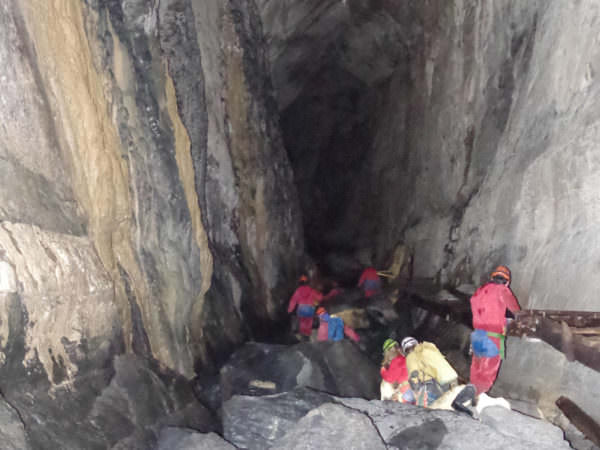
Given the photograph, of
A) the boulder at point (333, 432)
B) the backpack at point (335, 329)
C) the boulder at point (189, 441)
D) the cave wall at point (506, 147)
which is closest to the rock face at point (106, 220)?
the boulder at point (189, 441)

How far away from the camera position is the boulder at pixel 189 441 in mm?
4246

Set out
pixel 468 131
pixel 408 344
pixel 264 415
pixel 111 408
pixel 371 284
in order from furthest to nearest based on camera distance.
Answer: pixel 371 284 → pixel 468 131 → pixel 408 344 → pixel 264 415 → pixel 111 408

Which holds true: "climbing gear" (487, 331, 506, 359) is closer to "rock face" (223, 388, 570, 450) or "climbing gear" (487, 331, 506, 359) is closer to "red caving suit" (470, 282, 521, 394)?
"red caving suit" (470, 282, 521, 394)

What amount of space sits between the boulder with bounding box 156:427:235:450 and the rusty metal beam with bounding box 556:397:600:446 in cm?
352

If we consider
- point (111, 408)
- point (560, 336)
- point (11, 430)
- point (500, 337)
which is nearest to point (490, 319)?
point (500, 337)

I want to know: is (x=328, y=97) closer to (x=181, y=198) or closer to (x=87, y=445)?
(x=181, y=198)

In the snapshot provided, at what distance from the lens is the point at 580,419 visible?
479 centimetres

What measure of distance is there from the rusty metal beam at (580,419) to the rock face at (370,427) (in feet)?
2.11

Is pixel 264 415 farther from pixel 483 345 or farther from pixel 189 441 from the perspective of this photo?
pixel 483 345

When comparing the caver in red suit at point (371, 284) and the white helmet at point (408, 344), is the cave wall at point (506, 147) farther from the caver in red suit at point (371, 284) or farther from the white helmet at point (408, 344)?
the white helmet at point (408, 344)

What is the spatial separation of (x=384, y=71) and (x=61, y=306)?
52.7 ft

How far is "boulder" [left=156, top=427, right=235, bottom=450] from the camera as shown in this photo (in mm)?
4246

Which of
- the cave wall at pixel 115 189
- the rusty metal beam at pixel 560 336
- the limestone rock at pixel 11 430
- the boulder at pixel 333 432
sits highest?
the cave wall at pixel 115 189

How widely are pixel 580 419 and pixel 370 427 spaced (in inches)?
91.7
